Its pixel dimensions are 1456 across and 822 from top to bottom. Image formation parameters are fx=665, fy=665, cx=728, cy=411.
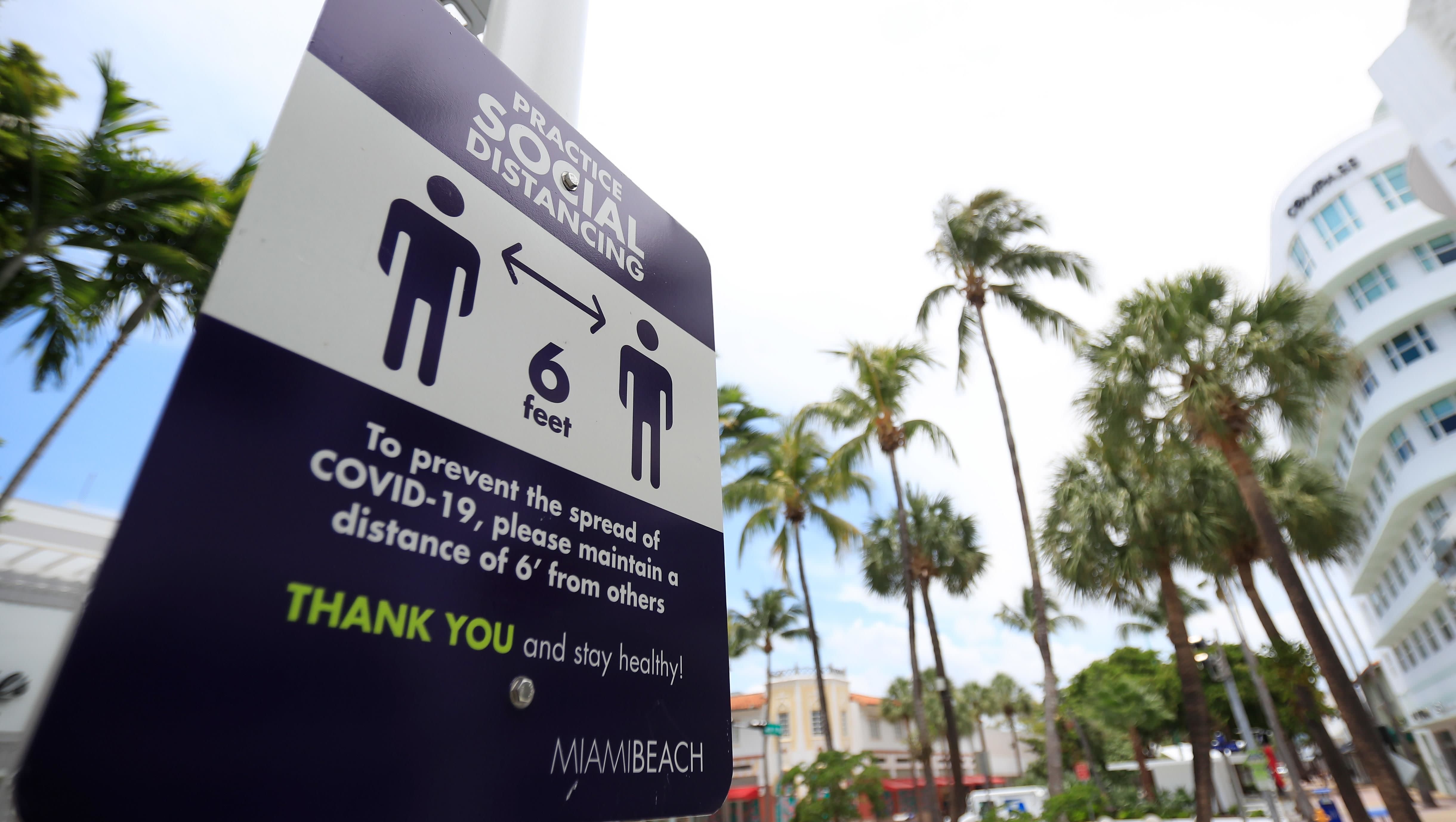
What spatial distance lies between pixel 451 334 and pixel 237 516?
382 millimetres

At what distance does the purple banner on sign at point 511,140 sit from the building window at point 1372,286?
1443 inches

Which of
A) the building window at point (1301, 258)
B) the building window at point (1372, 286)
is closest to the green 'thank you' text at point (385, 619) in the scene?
the building window at point (1372, 286)

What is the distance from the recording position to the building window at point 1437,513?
77.8 ft

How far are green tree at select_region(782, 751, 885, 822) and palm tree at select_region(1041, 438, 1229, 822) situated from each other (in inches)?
321

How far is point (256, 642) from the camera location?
652mm

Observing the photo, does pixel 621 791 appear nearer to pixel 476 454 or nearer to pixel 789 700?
pixel 476 454

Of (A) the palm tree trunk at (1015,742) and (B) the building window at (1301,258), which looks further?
(A) the palm tree trunk at (1015,742)

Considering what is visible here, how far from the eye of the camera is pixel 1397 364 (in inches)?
1032

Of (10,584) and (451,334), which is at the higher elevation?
(10,584)

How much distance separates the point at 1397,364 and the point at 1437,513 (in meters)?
5.90

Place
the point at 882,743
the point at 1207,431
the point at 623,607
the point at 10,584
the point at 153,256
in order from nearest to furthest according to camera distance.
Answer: the point at 623,607, the point at 153,256, the point at 1207,431, the point at 10,584, the point at 882,743

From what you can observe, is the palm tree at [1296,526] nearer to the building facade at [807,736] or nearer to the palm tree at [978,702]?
the building facade at [807,736]

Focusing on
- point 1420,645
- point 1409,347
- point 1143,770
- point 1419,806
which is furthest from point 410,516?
point 1420,645

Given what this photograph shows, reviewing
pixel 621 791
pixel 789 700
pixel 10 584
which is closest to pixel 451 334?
pixel 621 791
